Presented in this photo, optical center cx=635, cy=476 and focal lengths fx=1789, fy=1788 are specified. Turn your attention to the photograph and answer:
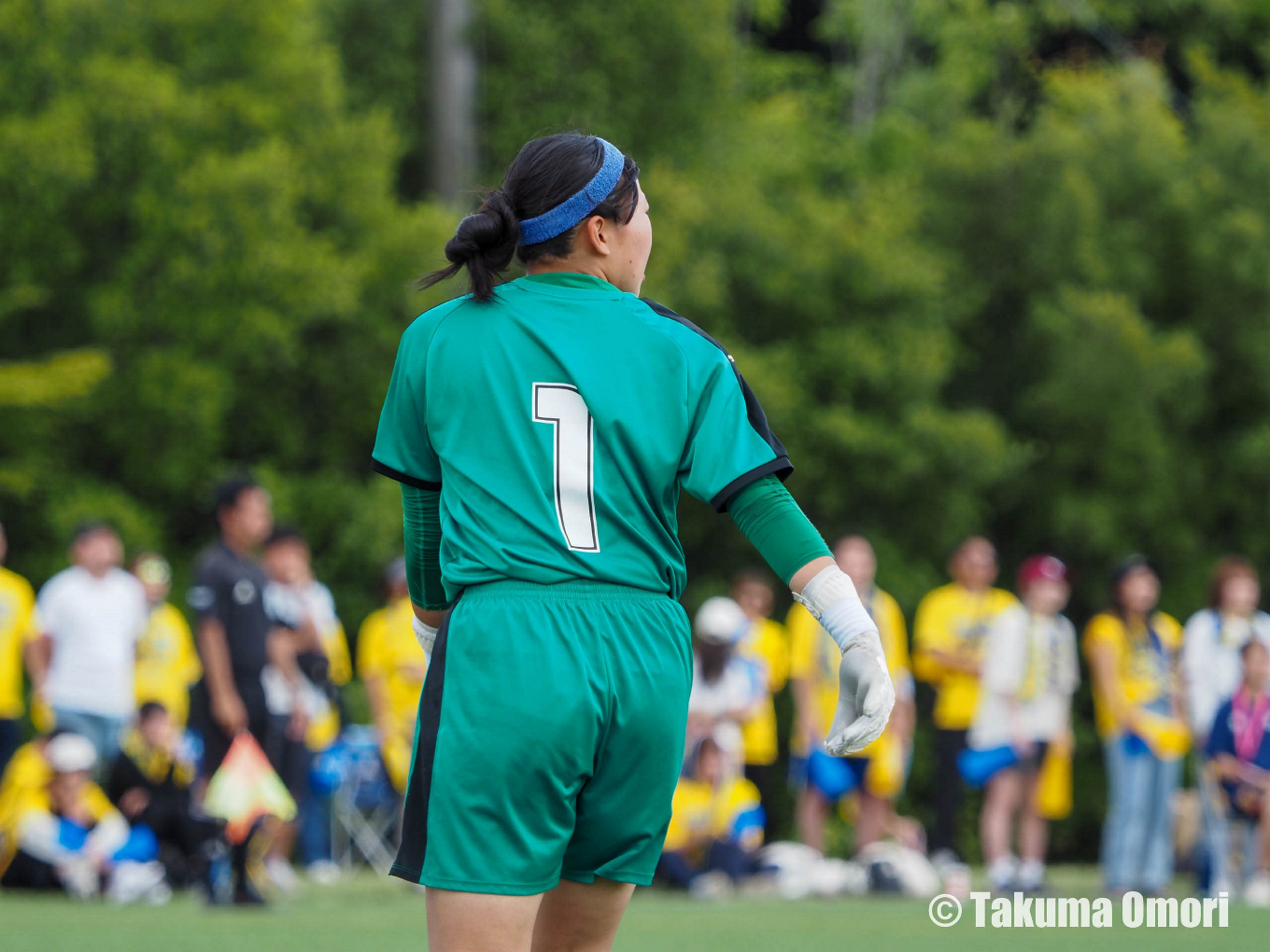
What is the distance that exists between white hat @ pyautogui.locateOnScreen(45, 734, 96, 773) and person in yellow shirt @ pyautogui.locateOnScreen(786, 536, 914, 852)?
417 centimetres

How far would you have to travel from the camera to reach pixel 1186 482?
19.2 metres

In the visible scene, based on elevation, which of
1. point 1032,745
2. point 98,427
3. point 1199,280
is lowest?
point 1032,745

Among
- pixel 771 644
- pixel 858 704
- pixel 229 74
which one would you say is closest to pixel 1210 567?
pixel 771 644

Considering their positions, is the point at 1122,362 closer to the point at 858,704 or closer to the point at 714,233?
the point at 714,233

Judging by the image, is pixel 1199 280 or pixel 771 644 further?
pixel 1199 280

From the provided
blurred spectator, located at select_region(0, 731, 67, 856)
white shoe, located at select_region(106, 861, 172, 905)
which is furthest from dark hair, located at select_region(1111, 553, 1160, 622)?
blurred spectator, located at select_region(0, 731, 67, 856)

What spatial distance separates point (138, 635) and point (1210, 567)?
12161mm

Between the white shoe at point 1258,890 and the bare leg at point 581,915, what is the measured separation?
25.0 feet

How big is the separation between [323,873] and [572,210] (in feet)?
32.7

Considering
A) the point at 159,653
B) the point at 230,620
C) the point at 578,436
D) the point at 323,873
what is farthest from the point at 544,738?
the point at 323,873

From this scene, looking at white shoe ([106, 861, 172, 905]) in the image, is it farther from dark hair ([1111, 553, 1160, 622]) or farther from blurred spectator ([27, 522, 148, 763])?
dark hair ([1111, 553, 1160, 622])

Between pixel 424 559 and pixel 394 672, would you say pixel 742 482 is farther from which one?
pixel 394 672

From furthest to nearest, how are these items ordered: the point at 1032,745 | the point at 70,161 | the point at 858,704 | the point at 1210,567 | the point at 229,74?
the point at 1210,567 < the point at 229,74 < the point at 70,161 < the point at 1032,745 < the point at 858,704

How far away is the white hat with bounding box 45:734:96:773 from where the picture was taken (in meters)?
9.94
